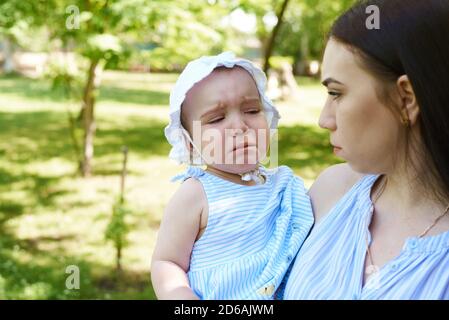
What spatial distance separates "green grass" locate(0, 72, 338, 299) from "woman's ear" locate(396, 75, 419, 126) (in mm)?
3650

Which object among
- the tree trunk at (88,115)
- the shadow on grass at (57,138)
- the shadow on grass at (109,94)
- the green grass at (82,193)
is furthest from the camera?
the shadow on grass at (109,94)

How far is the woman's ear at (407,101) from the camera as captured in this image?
4.53 ft

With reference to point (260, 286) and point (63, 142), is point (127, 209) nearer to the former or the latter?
point (260, 286)

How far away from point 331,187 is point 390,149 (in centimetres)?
32

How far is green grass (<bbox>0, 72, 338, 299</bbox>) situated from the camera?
16.6ft

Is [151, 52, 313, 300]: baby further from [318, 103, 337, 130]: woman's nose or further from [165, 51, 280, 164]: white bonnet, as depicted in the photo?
[318, 103, 337, 130]: woman's nose

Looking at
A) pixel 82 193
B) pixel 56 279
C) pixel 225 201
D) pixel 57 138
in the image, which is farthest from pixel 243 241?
pixel 57 138

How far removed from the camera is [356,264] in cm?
148

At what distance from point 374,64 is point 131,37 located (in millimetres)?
6745

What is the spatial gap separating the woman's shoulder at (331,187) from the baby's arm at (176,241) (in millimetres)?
358

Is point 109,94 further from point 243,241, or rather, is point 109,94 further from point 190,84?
point 243,241

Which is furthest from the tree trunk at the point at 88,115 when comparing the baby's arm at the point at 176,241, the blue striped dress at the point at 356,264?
the blue striped dress at the point at 356,264

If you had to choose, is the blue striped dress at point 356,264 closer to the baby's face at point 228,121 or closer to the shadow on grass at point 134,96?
the baby's face at point 228,121
